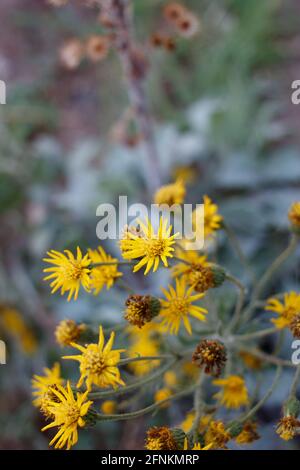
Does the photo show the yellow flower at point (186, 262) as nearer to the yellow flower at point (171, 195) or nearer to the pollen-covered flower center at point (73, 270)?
the yellow flower at point (171, 195)

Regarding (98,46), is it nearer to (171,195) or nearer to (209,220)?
(171,195)

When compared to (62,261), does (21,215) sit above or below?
above

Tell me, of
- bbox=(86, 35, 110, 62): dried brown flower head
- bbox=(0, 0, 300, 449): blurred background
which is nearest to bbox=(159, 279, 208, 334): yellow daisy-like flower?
bbox=(0, 0, 300, 449): blurred background

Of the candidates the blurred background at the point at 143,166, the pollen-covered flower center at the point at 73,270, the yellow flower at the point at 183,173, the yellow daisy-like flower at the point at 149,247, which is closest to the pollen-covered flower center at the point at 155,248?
the yellow daisy-like flower at the point at 149,247

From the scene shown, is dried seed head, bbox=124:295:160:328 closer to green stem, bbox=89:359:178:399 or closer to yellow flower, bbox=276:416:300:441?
green stem, bbox=89:359:178:399

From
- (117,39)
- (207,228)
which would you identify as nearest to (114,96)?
(117,39)

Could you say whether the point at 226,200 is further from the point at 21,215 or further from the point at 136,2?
the point at 136,2
